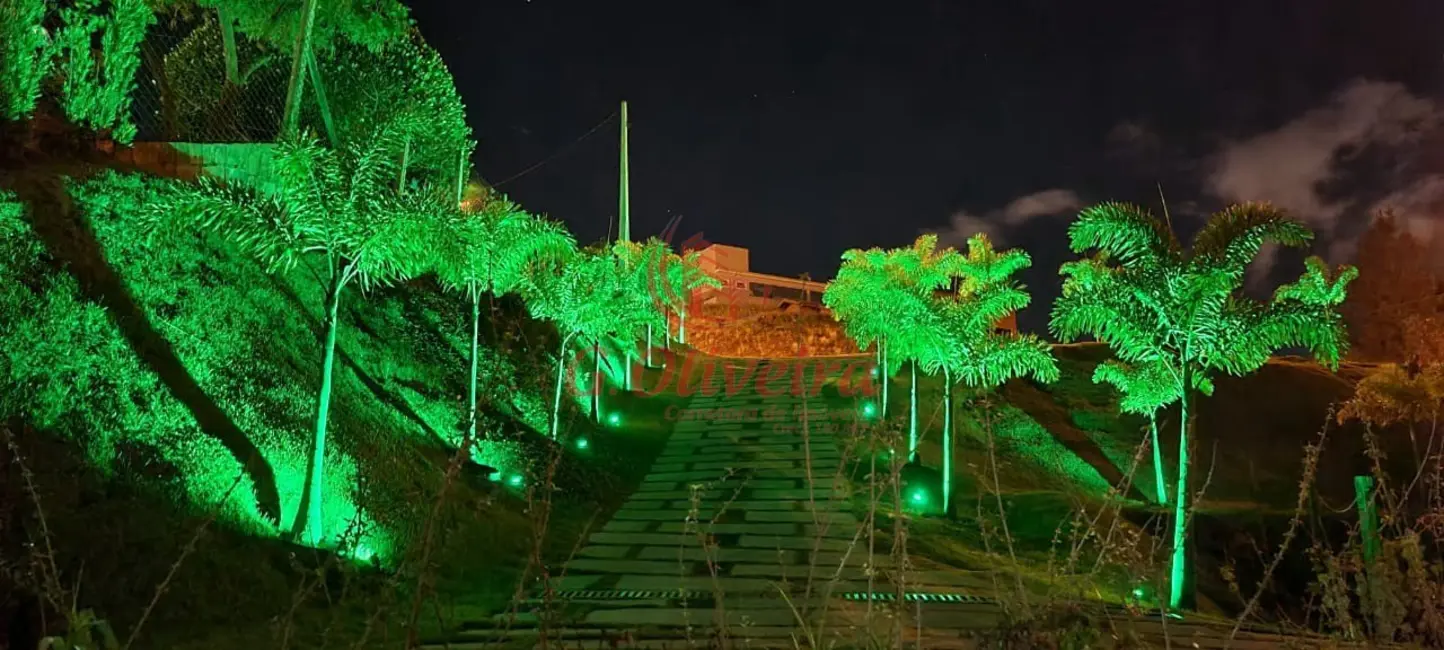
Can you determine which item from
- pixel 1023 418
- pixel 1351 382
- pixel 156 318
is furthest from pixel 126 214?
pixel 1351 382

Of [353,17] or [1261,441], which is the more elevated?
[353,17]

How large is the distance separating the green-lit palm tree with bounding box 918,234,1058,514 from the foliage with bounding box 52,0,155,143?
11.8m

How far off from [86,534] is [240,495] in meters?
1.82

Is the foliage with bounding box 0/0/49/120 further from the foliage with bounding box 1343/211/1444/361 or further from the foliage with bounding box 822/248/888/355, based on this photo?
the foliage with bounding box 1343/211/1444/361

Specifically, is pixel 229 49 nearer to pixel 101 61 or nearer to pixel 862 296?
pixel 101 61

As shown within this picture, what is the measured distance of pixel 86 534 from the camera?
610 centimetres

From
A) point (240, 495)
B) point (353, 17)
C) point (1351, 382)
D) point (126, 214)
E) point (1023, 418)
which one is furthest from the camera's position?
point (1351, 382)

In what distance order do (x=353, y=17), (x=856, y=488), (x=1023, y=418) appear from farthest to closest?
(x=1023, y=418) → (x=353, y=17) → (x=856, y=488)

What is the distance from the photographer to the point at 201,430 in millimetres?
8156

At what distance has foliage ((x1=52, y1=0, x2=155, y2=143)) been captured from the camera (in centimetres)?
1157

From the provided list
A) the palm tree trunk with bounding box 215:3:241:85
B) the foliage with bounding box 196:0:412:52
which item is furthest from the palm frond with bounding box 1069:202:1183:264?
the palm tree trunk with bounding box 215:3:241:85

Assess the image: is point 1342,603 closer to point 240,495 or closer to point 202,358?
point 240,495

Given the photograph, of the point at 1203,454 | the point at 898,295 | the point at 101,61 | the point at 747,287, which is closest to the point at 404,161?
the point at 101,61

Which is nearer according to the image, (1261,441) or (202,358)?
(202,358)
